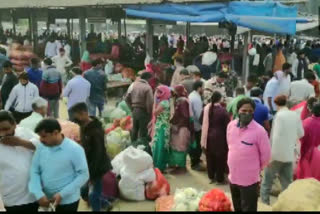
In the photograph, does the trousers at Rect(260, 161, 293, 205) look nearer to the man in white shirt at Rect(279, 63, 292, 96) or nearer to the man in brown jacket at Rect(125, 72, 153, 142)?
the man in brown jacket at Rect(125, 72, 153, 142)

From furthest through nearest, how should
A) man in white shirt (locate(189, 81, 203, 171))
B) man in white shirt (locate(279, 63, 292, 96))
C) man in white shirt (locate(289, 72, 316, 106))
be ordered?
man in white shirt (locate(279, 63, 292, 96)) → man in white shirt (locate(289, 72, 316, 106)) → man in white shirt (locate(189, 81, 203, 171))

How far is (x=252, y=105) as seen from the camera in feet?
15.5

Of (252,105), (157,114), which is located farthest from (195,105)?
(252,105)

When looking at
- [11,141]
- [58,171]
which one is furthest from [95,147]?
[11,141]

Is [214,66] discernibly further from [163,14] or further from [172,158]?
[172,158]

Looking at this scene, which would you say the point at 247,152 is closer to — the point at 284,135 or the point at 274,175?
the point at 284,135

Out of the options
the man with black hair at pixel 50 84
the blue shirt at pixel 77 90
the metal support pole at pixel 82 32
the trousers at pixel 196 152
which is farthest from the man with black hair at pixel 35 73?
the metal support pole at pixel 82 32

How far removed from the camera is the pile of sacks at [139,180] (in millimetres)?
6262

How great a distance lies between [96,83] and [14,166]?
5.38 meters

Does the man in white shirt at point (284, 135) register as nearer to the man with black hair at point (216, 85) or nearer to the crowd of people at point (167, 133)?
the crowd of people at point (167, 133)

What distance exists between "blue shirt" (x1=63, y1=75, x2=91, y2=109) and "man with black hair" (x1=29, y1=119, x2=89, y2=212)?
4789mm

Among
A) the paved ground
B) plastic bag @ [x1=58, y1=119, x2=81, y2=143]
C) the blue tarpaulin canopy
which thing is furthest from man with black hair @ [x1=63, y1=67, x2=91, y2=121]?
the blue tarpaulin canopy

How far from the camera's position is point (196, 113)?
298 inches

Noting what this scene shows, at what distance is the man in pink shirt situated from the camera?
4.64 m
